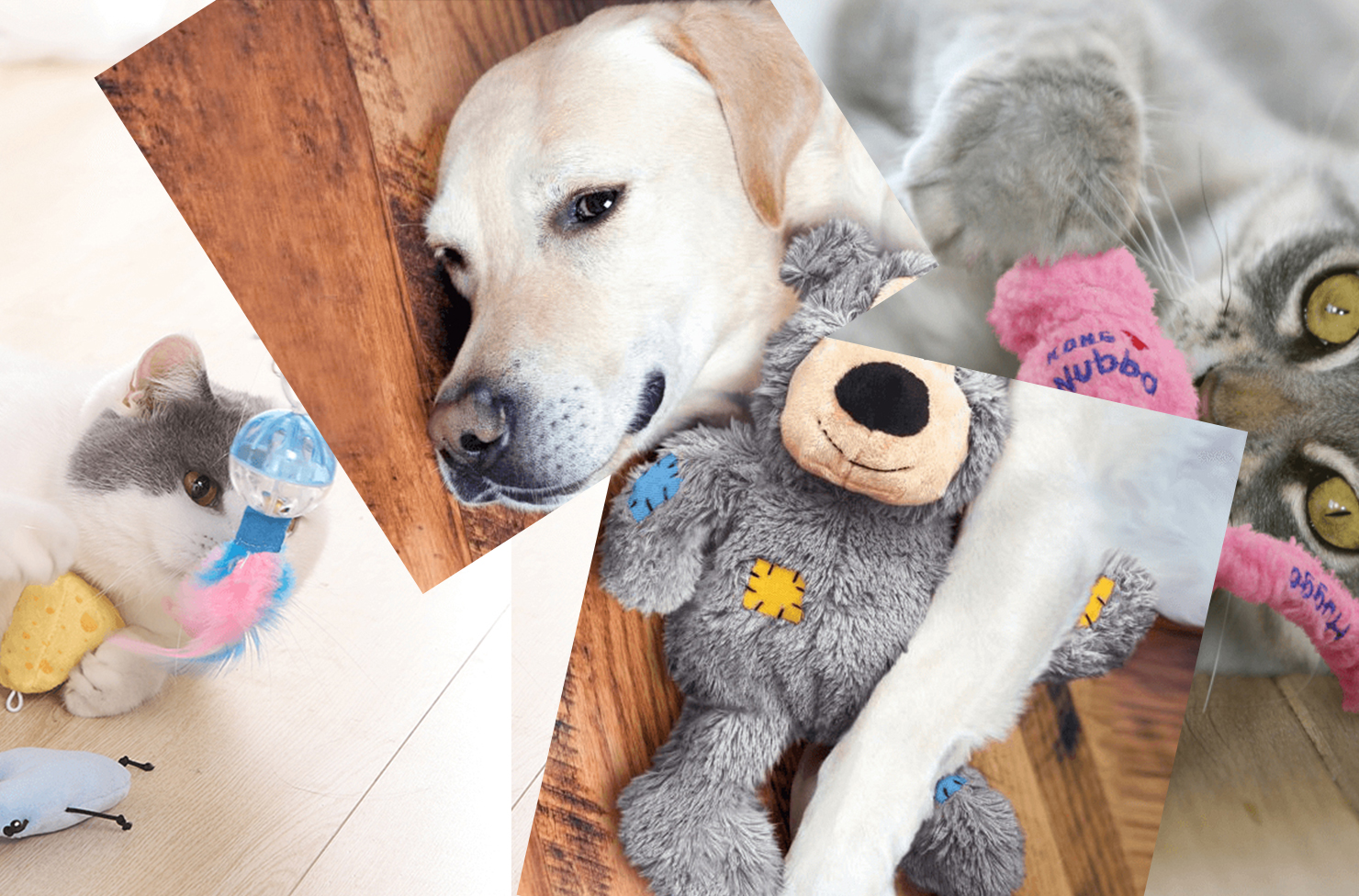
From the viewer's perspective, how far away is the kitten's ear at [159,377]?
0.58m

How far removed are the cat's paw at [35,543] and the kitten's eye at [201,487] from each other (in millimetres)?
76

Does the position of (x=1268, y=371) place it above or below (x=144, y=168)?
below

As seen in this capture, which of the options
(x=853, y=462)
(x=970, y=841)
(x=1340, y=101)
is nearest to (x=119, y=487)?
(x=853, y=462)

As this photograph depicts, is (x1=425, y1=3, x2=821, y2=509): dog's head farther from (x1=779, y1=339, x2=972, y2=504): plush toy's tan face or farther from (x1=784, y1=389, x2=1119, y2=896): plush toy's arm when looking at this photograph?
(x1=784, y1=389, x2=1119, y2=896): plush toy's arm

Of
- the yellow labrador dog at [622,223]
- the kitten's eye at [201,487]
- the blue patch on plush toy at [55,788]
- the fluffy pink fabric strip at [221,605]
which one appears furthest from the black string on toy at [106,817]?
the yellow labrador dog at [622,223]

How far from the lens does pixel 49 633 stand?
566 mm

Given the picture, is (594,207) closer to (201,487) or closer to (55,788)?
(201,487)

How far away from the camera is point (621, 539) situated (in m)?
0.57

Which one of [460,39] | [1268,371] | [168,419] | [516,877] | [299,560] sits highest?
[460,39]

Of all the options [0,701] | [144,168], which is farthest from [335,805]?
[144,168]

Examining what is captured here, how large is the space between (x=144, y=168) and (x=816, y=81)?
44 cm

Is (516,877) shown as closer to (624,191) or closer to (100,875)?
(100,875)

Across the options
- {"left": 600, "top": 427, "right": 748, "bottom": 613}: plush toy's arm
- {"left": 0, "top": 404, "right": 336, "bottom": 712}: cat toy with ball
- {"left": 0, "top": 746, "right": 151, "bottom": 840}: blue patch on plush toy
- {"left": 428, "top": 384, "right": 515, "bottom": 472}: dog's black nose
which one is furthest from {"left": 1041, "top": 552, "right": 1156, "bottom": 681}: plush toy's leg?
{"left": 0, "top": 746, "right": 151, "bottom": 840}: blue patch on plush toy

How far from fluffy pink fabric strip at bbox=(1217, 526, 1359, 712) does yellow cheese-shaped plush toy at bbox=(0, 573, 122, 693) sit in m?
0.71
